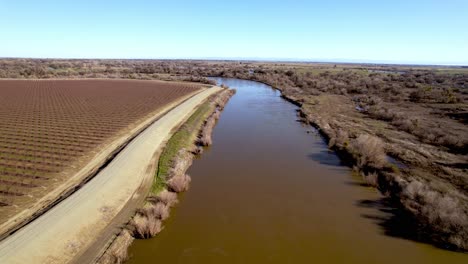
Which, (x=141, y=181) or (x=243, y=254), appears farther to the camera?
(x=141, y=181)

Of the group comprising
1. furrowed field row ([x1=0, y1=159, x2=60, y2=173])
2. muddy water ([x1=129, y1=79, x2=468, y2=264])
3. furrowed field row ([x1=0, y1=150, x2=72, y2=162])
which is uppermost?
furrowed field row ([x1=0, y1=150, x2=72, y2=162])

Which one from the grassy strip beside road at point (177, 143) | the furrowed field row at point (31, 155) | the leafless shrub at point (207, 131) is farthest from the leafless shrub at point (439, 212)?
the furrowed field row at point (31, 155)

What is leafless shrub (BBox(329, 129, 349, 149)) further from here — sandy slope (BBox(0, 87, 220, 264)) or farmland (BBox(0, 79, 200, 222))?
farmland (BBox(0, 79, 200, 222))

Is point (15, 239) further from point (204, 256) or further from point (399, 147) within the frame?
point (399, 147)

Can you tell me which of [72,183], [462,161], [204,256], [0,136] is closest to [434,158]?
[462,161]

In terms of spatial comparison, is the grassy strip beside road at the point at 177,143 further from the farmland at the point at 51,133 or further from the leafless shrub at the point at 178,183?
the farmland at the point at 51,133

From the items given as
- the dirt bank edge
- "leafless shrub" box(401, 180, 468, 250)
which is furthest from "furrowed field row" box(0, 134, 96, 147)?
"leafless shrub" box(401, 180, 468, 250)
